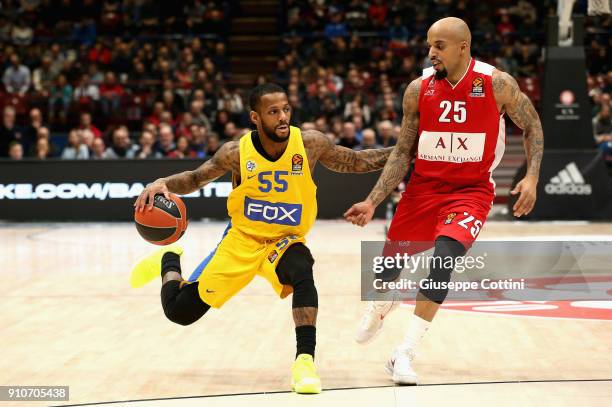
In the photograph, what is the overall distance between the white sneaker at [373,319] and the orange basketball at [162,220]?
4.28ft

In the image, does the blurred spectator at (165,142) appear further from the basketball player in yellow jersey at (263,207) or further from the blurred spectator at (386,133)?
the basketball player in yellow jersey at (263,207)

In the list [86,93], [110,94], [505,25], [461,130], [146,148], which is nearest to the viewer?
[461,130]

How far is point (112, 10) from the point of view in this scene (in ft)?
73.0

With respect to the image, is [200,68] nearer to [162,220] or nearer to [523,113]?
[162,220]

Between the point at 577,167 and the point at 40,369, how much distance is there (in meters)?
10.3

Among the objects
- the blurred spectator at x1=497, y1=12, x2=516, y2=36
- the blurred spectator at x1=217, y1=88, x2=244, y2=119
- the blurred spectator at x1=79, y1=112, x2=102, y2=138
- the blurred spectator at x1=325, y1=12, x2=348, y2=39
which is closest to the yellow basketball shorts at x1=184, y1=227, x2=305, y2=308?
the blurred spectator at x1=79, y1=112, x2=102, y2=138

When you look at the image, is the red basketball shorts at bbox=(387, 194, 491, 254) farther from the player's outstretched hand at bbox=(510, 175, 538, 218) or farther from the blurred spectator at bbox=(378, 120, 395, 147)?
the blurred spectator at bbox=(378, 120, 395, 147)

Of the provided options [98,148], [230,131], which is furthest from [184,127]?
[98,148]

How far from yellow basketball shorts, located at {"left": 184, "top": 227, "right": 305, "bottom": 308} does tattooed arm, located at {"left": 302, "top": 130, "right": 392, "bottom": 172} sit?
528 millimetres

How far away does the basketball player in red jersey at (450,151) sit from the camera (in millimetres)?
5660

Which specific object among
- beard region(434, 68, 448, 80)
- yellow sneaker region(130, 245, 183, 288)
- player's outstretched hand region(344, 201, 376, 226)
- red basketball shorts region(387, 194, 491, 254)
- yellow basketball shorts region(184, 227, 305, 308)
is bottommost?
yellow sneaker region(130, 245, 183, 288)

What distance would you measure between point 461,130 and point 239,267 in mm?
1521

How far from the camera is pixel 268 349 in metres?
6.55

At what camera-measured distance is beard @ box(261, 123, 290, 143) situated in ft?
18.3
